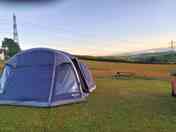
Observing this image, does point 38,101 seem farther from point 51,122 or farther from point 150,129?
point 150,129

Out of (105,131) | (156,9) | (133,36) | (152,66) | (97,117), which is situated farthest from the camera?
(133,36)

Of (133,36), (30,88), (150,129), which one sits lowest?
(150,129)

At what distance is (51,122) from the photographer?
543 centimetres

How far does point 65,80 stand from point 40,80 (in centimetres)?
75

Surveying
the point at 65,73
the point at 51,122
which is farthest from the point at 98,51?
the point at 51,122

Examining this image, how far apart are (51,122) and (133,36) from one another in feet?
81.8

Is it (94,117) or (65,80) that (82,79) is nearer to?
(65,80)

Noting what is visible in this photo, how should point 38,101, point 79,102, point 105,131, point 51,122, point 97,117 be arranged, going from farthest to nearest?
point 79,102 < point 38,101 < point 97,117 < point 51,122 < point 105,131

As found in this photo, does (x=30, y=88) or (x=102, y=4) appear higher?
(x=102, y=4)

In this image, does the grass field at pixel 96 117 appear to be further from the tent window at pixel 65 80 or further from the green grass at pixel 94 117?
the tent window at pixel 65 80

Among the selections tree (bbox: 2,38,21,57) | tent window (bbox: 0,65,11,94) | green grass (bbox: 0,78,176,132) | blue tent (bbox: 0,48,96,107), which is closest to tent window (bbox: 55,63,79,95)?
blue tent (bbox: 0,48,96,107)

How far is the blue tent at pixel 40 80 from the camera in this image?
7473 mm

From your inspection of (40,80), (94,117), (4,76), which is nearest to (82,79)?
(40,80)

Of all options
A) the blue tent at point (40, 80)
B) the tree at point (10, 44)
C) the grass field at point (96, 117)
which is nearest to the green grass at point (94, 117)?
the grass field at point (96, 117)
